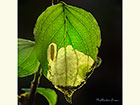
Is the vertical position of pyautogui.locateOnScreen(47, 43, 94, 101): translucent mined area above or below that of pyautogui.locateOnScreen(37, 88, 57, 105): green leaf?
above

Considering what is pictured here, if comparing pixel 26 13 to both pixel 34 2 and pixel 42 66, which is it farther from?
pixel 42 66

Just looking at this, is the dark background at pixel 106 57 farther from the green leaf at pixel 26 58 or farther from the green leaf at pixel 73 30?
the green leaf at pixel 26 58

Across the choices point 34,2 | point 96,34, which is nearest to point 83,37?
point 96,34

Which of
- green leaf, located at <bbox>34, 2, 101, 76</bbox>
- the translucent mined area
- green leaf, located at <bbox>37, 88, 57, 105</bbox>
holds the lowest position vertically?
green leaf, located at <bbox>37, 88, 57, 105</bbox>

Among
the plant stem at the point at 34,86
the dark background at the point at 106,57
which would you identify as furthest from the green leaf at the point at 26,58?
the dark background at the point at 106,57

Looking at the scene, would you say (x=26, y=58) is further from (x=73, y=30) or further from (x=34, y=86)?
(x=73, y=30)

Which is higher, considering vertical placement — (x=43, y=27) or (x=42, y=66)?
(x=43, y=27)

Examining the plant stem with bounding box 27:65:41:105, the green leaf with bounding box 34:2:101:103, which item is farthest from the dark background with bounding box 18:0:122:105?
the plant stem with bounding box 27:65:41:105

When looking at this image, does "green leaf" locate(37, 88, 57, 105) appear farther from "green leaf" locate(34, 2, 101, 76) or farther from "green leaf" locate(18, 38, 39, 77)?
"green leaf" locate(34, 2, 101, 76)
